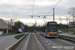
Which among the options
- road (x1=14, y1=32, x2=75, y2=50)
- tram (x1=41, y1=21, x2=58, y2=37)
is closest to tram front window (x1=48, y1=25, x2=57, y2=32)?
tram (x1=41, y1=21, x2=58, y2=37)

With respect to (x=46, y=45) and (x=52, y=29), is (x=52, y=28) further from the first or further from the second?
(x=46, y=45)

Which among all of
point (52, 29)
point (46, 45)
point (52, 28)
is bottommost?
point (46, 45)

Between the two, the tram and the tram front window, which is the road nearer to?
the tram

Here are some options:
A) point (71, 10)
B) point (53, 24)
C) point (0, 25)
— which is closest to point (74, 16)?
point (71, 10)

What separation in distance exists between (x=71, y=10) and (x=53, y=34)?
18107 millimetres

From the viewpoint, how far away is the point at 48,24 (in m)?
29.6

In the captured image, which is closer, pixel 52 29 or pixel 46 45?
pixel 46 45

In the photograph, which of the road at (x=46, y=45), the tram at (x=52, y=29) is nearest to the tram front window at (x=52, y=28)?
the tram at (x=52, y=29)

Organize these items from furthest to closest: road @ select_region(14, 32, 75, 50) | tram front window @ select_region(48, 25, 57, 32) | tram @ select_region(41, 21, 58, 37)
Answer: tram front window @ select_region(48, 25, 57, 32)
tram @ select_region(41, 21, 58, 37)
road @ select_region(14, 32, 75, 50)

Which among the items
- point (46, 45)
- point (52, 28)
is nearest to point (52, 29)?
point (52, 28)

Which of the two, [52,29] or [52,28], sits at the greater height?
[52,28]

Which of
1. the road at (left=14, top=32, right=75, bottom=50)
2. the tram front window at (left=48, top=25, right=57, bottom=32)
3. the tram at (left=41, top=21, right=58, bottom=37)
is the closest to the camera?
the road at (left=14, top=32, right=75, bottom=50)

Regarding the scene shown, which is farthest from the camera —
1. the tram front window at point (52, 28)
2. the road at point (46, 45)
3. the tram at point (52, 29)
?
the tram front window at point (52, 28)

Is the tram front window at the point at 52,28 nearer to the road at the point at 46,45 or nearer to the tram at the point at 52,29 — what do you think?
the tram at the point at 52,29
